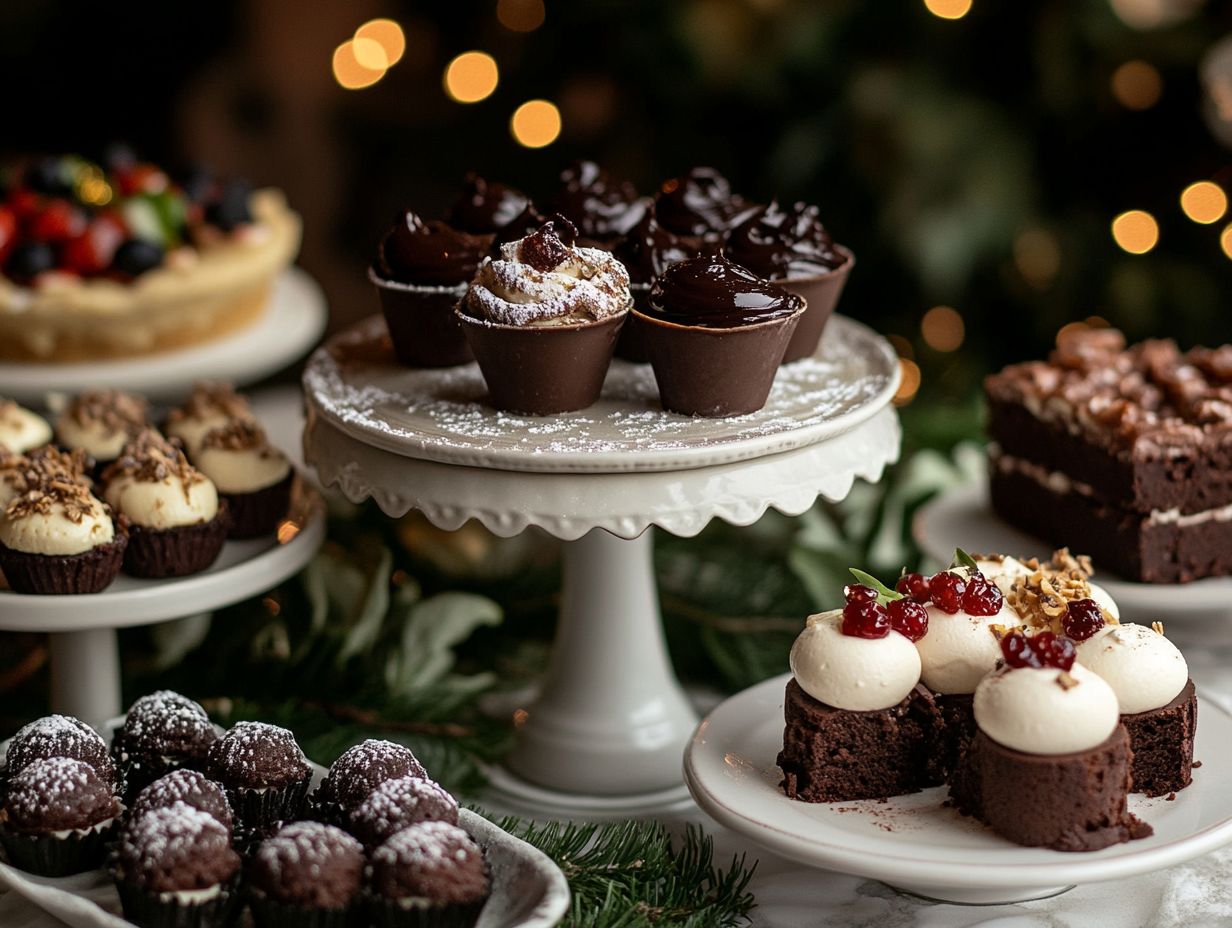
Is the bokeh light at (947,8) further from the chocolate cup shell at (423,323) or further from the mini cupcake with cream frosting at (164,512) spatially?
the mini cupcake with cream frosting at (164,512)

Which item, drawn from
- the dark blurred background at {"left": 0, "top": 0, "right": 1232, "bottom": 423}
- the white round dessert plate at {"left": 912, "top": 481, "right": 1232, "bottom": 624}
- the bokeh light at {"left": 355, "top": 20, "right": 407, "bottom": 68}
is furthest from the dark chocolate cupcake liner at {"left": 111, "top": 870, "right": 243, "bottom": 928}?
the bokeh light at {"left": 355, "top": 20, "right": 407, "bottom": 68}

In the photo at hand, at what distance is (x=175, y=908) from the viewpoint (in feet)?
4.92

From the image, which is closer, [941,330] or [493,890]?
[493,890]

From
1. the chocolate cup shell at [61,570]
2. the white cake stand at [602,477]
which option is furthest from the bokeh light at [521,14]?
the chocolate cup shell at [61,570]

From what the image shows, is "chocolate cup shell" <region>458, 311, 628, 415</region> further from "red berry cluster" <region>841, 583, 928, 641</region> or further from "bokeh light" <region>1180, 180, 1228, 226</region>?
"bokeh light" <region>1180, 180, 1228, 226</region>

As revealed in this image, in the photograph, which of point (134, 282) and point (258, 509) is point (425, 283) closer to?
point (258, 509)

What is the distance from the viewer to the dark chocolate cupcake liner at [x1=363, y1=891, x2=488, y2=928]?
147 cm

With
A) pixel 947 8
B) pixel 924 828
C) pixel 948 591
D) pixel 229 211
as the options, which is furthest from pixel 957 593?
pixel 947 8

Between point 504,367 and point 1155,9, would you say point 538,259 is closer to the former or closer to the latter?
point 504,367

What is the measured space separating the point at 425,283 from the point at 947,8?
2.10 m

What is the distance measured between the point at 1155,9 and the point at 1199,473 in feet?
5.51

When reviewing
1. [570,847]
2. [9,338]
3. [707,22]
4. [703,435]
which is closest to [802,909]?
[570,847]

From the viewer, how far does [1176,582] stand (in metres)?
2.28

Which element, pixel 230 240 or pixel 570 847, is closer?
pixel 570 847
